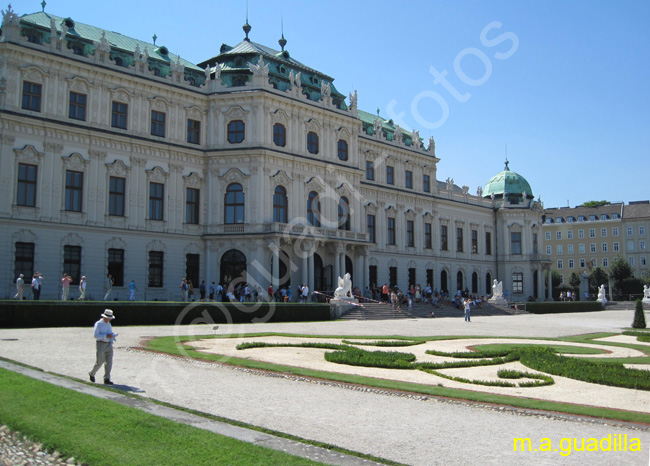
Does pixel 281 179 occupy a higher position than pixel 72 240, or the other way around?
pixel 281 179

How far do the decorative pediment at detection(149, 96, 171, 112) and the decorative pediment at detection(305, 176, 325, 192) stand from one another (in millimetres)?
12233

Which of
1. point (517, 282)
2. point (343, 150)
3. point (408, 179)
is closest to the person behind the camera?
point (343, 150)

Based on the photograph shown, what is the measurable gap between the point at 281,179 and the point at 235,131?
5031 millimetres

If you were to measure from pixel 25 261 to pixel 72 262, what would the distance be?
284 cm

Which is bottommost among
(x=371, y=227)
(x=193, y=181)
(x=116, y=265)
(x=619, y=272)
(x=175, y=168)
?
(x=116, y=265)

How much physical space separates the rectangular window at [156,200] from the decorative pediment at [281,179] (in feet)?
27.0

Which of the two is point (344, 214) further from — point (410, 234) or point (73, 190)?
point (73, 190)

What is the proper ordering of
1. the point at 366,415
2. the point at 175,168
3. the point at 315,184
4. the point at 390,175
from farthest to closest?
1. the point at 390,175
2. the point at 315,184
3. the point at 175,168
4. the point at 366,415

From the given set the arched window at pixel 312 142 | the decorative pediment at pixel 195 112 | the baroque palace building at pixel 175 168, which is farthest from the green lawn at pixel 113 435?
the arched window at pixel 312 142

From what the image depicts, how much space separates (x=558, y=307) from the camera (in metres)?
59.4

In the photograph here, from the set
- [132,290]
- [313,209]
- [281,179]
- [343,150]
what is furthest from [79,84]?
[343,150]

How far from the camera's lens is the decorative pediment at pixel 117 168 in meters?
41.5

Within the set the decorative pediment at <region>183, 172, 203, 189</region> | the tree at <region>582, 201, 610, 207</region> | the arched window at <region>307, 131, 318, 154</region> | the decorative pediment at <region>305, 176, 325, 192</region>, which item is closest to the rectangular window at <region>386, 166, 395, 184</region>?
the decorative pediment at <region>305, 176, 325, 192</region>

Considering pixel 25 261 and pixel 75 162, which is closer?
pixel 25 261
